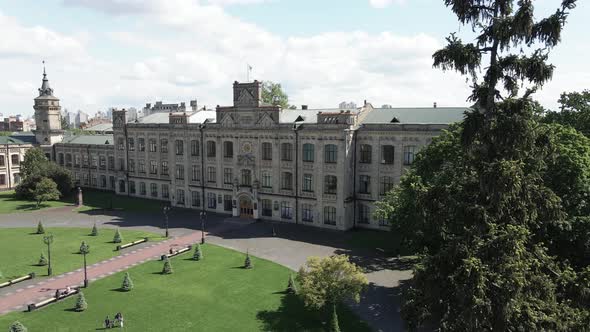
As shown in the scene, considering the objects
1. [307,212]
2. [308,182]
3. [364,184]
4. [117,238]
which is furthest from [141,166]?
[364,184]

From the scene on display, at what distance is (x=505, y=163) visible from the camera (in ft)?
50.9

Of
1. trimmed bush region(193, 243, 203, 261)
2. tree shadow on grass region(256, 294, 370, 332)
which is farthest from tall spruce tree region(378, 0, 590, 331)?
trimmed bush region(193, 243, 203, 261)

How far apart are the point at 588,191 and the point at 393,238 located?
27.3 metres

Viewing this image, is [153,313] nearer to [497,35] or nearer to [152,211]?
[497,35]

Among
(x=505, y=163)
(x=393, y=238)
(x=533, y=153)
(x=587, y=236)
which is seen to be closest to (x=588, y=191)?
(x=587, y=236)

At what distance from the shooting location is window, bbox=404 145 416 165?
171ft

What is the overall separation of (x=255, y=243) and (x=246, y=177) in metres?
14.4

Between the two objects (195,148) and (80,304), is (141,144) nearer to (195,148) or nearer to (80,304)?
(195,148)

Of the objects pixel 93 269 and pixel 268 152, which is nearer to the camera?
pixel 93 269

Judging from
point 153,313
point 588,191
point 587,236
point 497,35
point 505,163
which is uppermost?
point 497,35

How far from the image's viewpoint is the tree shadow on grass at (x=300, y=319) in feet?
100

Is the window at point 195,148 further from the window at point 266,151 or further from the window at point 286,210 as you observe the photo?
the window at point 286,210

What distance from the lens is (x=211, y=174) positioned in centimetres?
6594

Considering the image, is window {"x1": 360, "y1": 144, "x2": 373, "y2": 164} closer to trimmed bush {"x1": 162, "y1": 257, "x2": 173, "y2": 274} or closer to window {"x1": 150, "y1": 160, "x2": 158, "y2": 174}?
trimmed bush {"x1": 162, "y1": 257, "x2": 173, "y2": 274}
